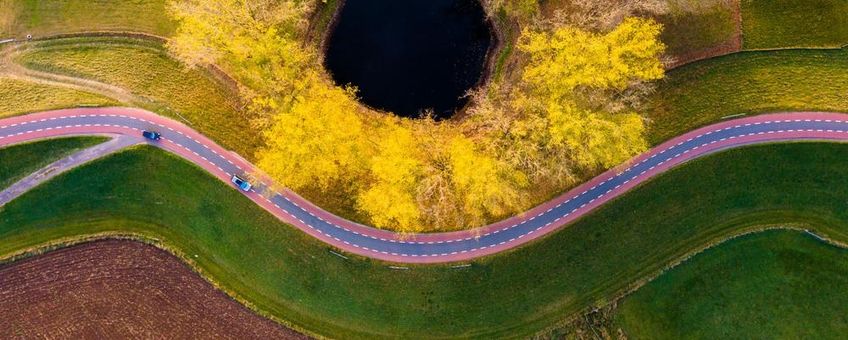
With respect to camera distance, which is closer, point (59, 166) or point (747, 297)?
point (59, 166)

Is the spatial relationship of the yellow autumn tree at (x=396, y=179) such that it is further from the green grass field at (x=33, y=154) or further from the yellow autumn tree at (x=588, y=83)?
the green grass field at (x=33, y=154)

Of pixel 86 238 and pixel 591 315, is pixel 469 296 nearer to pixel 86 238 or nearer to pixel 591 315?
pixel 591 315

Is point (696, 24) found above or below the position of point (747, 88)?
above

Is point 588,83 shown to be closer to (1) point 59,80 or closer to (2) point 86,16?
(2) point 86,16

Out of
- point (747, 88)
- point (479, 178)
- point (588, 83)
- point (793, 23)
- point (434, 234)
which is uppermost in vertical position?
point (793, 23)

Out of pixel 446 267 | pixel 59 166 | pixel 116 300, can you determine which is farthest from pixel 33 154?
pixel 446 267

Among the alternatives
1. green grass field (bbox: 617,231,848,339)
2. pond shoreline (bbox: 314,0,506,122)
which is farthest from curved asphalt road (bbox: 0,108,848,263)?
pond shoreline (bbox: 314,0,506,122)

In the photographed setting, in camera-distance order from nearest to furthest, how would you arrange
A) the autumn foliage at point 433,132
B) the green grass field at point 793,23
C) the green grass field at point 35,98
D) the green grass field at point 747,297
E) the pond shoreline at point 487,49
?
the autumn foliage at point 433,132, the green grass field at point 35,98, the green grass field at point 793,23, the green grass field at point 747,297, the pond shoreline at point 487,49

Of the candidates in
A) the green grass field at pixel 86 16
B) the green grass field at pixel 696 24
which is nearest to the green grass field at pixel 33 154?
the green grass field at pixel 86 16
